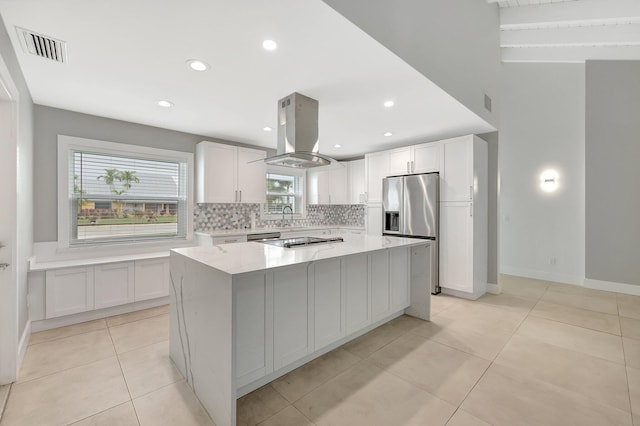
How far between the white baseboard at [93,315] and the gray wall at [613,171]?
6.54m

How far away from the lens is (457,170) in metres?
4.11

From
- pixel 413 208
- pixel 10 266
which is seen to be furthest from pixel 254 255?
pixel 413 208

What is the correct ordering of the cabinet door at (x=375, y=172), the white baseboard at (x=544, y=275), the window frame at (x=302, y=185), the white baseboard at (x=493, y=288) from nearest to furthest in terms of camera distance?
the white baseboard at (x=493, y=288)
the white baseboard at (x=544, y=275)
the cabinet door at (x=375, y=172)
the window frame at (x=302, y=185)

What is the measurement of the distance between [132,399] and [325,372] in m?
1.36

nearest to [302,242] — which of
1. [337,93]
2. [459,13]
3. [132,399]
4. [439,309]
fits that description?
[337,93]

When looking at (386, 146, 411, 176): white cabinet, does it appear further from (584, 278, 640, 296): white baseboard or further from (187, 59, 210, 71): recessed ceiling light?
(584, 278, 640, 296): white baseboard

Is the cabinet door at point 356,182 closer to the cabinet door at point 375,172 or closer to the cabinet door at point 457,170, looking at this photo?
the cabinet door at point 375,172

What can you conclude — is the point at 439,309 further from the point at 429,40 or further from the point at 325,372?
the point at 429,40

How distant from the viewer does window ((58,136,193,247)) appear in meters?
3.48

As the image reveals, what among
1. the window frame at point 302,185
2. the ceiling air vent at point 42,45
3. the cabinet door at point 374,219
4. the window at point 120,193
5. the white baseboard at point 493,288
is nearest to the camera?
the ceiling air vent at point 42,45

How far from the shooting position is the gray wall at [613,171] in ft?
14.0

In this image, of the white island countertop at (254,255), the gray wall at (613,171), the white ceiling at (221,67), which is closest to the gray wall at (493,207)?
the white ceiling at (221,67)

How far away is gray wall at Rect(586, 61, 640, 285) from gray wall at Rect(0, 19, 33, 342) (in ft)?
23.0

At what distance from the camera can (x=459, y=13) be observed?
125 inches
